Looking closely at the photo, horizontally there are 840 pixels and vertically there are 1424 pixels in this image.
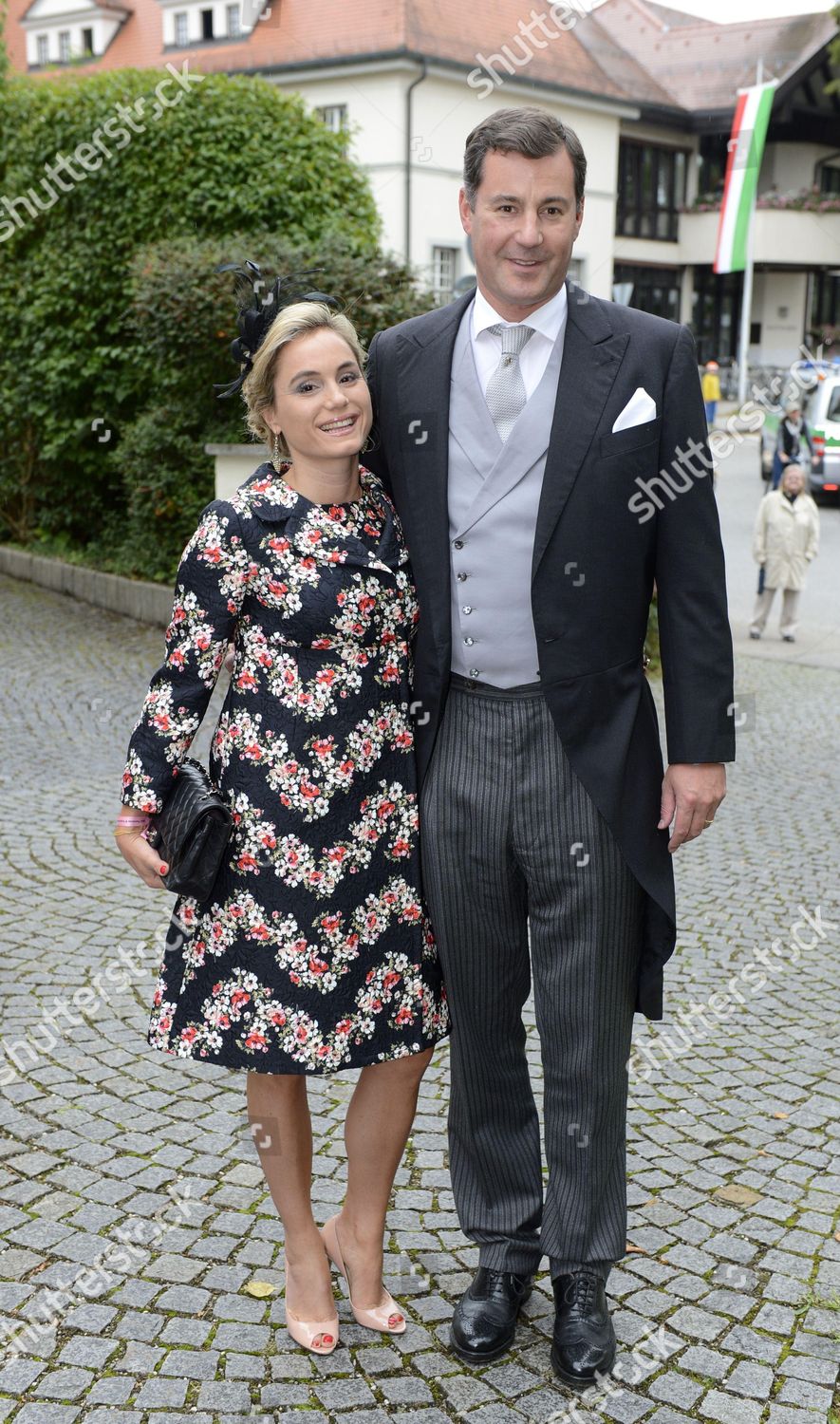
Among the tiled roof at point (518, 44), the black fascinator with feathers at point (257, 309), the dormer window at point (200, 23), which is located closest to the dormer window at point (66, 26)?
the tiled roof at point (518, 44)

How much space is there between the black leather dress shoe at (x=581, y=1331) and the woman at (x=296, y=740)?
0.60 meters

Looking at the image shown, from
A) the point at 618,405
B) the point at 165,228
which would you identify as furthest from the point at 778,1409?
the point at 165,228

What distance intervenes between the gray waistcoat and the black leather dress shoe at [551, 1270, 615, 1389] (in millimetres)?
1220

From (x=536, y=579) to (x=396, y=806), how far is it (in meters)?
0.52

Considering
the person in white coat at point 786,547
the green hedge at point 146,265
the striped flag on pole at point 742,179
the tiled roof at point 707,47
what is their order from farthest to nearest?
the tiled roof at point 707,47
the striped flag on pole at point 742,179
the person in white coat at point 786,547
the green hedge at point 146,265

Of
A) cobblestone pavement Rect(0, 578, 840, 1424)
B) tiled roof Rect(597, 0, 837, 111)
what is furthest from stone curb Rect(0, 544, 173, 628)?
tiled roof Rect(597, 0, 837, 111)

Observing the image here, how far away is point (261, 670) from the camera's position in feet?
8.62

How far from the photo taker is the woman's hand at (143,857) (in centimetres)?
262

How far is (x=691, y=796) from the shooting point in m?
2.73

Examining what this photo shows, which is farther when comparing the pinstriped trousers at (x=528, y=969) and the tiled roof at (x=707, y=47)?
the tiled roof at (x=707, y=47)

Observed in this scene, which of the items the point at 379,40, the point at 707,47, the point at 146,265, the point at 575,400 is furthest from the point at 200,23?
the point at 575,400

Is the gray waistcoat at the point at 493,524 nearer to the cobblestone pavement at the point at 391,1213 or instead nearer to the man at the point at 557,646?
the man at the point at 557,646

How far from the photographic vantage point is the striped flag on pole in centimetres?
2592

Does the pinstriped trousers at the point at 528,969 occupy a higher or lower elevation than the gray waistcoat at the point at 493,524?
lower
